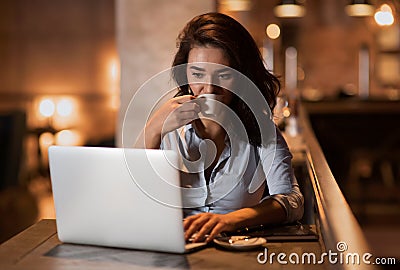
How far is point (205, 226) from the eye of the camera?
73.8 inches

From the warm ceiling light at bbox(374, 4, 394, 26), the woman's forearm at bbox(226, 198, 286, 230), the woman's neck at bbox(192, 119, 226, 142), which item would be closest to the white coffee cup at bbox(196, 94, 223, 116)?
the woman's neck at bbox(192, 119, 226, 142)

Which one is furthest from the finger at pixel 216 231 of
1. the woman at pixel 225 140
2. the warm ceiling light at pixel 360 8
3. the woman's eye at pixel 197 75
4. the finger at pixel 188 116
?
the warm ceiling light at pixel 360 8

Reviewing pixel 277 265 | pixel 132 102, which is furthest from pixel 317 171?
pixel 132 102

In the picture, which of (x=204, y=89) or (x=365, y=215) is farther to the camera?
(x=365, y=215)

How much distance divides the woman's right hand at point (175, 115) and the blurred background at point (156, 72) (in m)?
2.18

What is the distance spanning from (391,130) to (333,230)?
6.89 m

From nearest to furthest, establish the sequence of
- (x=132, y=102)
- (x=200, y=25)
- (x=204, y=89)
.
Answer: (x=204, y=89) → (x=200, y=25) → (x=132, y=102)

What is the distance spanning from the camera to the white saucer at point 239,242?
1769mm

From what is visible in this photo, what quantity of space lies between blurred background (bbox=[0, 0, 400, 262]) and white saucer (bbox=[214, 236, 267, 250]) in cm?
250

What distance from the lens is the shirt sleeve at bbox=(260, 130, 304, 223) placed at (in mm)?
2205

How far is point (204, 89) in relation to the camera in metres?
2.07

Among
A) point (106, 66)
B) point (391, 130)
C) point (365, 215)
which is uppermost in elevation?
point (106, 66)

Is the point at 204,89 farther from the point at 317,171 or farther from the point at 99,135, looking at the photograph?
the point at 99,135

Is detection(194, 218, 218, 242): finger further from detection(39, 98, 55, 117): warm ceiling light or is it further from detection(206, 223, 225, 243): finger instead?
detection(39, 98, 55, 117): warm ceiling light
